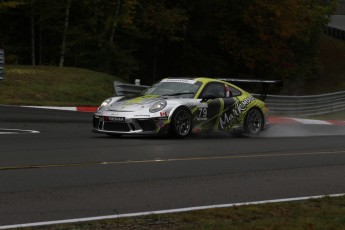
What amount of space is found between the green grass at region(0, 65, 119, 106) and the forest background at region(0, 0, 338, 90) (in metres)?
9.04

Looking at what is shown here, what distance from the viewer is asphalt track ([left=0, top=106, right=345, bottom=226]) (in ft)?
25.8

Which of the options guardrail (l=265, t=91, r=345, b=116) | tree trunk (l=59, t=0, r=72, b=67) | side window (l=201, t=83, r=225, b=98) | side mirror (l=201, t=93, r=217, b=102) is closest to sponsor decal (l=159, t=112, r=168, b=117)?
side mirror (l=201, t=93, r=217, b=102)

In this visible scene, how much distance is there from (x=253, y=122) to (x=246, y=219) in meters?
10.3

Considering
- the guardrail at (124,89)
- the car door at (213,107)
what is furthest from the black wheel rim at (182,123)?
the guardrail at (124,89)

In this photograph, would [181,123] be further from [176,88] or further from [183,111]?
[176,88]

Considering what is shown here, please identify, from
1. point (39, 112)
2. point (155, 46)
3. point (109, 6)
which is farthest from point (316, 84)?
point (39, 112)

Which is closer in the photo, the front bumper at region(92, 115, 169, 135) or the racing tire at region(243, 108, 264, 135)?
the front bumper at region(92, 115, 169, 135)

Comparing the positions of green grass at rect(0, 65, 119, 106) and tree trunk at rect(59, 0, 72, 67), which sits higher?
tree trunk at rect(59, 0, 72, 67)

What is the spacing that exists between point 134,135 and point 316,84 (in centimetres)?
3900

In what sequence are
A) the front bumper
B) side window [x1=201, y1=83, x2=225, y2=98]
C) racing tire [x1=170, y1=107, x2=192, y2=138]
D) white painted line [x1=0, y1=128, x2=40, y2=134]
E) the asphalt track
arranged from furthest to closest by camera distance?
side window [x1=201, y1=83, x2=225, y2=98] < white painted line [x1=0, y1=128, x2=40, y2=134] < racing tire [x1=170, y1=107, x2=192, y2=138] < the front bumper < the asphalt track

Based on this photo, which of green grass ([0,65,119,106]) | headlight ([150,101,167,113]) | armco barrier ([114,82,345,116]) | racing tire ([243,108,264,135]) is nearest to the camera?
headlight ([150,101,167,113])

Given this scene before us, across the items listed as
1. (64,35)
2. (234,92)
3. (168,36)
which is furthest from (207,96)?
(168,36)

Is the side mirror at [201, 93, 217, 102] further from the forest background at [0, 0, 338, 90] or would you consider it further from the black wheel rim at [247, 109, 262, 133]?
the forest background at [0, 0, 338, 90]

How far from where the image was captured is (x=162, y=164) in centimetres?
1113
